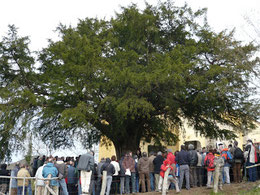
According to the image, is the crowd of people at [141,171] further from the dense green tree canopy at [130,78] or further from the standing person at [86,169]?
the dense green tree canopy at [130,78]

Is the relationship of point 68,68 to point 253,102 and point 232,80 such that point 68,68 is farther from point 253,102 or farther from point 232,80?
point 253,102

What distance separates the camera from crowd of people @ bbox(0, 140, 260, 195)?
12.1m

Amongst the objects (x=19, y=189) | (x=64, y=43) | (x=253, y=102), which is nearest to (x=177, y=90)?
(x=253, y=102)

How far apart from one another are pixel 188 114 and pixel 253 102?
452 centimetres

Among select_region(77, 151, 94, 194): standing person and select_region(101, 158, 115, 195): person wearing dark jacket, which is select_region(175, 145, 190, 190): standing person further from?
select_region(77, 151, 94, 194): standing person

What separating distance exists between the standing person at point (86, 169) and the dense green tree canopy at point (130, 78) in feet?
18.8

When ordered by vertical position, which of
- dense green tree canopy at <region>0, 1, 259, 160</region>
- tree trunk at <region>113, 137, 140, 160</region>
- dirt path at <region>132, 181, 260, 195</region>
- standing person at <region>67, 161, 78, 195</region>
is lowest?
dirt path at <region>132, 181, 260, 195</region>

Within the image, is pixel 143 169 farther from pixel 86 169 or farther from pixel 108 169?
pixel 86 169

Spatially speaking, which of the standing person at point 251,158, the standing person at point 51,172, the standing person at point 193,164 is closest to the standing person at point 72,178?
the standing person at point 51,172

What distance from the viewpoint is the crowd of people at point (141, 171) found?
1214cm

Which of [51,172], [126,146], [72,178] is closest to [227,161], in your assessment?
[72,178]

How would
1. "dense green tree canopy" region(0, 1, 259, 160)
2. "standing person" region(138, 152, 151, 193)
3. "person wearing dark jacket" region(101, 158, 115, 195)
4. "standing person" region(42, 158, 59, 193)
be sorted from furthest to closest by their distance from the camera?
"dense green tree canopy" region(0, 1, 259, 160) < "standing person" region(138, 152, 151, 193) < "person wearing dark jacket" region(101, 158, 115, 195) < "standing person" region(42, 158, 59, 193)

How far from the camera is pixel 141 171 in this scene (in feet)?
45.8

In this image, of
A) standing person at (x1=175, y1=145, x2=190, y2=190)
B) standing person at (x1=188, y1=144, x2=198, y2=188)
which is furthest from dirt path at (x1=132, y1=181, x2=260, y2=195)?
standing person at (x1=188, y1=144, x2=198, y2=188)
